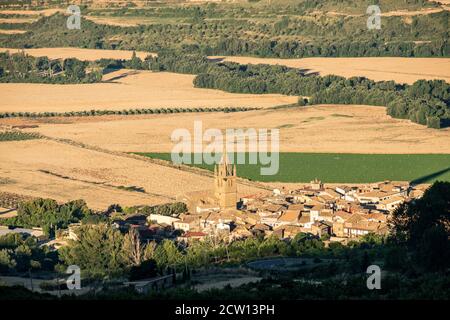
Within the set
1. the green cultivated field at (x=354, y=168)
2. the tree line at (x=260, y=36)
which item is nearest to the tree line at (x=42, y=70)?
the tree line at (x=260, y=36)

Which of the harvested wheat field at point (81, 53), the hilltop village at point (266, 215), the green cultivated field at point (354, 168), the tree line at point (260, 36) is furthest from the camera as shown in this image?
the tree line at point (260, 36)

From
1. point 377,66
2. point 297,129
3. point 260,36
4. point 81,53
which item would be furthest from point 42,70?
point 297,129

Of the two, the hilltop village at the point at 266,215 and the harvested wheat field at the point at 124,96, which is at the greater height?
the hilltop village at the point at 266,215

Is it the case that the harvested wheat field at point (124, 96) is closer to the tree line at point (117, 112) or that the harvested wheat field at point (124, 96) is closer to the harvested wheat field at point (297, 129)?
the tree line at point (117, 112)

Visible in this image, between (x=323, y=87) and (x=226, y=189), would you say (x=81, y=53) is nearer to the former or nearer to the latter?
(x=323, y=87)
